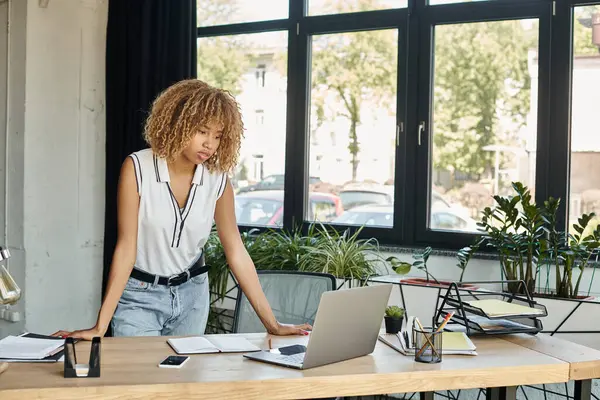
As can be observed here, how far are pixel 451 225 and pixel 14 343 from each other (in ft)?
9.16

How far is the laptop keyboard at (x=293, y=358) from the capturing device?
90.0 inches

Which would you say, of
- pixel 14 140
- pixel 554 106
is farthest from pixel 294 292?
pixel 14 140

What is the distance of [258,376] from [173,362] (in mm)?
267

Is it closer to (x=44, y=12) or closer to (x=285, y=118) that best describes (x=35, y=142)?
(x=44, y=12)

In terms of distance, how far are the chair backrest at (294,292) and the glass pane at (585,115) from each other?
172cm

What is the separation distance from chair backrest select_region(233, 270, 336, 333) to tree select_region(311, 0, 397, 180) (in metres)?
1.71

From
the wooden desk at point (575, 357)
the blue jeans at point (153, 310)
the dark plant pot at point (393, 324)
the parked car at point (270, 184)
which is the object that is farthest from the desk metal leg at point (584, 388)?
the parked car at point (270, 184)

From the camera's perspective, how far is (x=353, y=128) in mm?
4844

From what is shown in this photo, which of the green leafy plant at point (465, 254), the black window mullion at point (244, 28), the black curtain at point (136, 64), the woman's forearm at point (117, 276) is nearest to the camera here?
the woman's forearm at point (117, 276)

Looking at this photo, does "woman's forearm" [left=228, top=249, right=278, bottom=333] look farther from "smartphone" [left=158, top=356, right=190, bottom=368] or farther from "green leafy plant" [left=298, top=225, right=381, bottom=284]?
"green leafy plant" [left=298, top=225, right=381, bottom=284]

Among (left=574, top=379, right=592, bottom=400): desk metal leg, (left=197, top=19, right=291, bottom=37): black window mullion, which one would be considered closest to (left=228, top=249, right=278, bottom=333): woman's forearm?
(left=574, top=379, right=592, bottom=400): desk metal leg

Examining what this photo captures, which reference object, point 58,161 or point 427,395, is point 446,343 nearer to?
point 427,395

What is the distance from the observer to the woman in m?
2.66

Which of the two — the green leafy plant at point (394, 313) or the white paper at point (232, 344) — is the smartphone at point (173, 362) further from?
the green leafy plant at point (394, 313)
